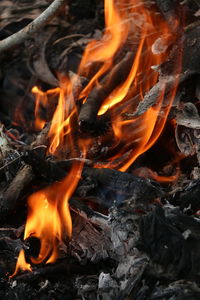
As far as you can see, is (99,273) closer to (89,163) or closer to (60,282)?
(60,282)

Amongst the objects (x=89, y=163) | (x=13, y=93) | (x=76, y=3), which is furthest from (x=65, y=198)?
(x=76, y=3)

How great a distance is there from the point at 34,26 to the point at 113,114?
42.1 inches

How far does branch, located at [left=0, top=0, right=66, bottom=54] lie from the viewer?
341cm

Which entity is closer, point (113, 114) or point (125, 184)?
point (125, 184)

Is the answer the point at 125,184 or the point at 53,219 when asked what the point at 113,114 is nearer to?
the point at 125,184

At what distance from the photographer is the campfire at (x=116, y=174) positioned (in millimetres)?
2055

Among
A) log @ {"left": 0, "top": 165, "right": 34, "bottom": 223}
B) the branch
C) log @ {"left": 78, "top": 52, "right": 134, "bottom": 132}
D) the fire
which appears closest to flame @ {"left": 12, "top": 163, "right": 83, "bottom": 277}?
the fire

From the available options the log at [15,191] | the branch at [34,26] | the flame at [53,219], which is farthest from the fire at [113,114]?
the branch at [34,26]

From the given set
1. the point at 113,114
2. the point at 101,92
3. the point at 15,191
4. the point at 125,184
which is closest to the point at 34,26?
the point at 101,92

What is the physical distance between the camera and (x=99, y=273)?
7.80 feet

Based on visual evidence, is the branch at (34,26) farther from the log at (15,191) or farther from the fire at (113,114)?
the log at (15,191)

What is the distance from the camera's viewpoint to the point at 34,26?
355cm

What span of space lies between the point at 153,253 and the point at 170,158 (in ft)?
4.26

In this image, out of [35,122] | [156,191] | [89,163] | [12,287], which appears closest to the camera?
[12,287]
